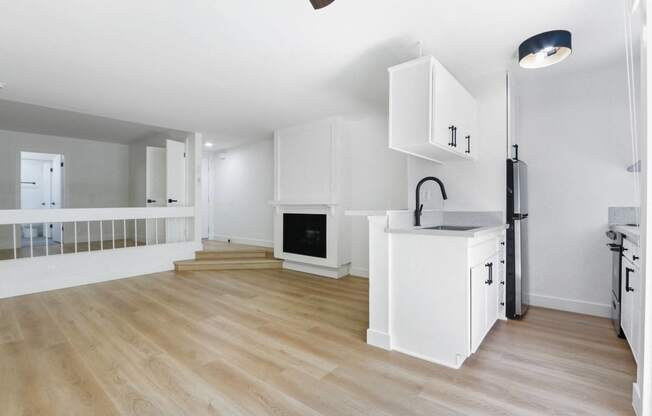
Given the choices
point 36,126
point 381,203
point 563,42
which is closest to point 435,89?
point 563,42

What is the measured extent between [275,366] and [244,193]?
4.82 metres

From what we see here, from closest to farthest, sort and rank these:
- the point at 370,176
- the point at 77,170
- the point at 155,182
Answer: the point at 370,176 → the point at 155,182 → the point at 77,170

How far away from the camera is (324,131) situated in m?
4.47

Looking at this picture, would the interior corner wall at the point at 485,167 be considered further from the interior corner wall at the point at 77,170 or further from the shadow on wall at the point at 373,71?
the interior corner wall at the point at 77,170

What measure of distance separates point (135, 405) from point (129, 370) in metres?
0.41

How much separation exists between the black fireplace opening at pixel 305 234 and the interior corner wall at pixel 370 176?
48 cm

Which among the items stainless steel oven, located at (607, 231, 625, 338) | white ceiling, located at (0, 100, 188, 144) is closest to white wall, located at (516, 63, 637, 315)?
stainless steel oven, located at (607, 231, 625, 338)

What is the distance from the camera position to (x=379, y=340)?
2.20m

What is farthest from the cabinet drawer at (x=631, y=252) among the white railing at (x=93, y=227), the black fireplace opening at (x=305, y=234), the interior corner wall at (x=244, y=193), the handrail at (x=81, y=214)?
the handrail at (x=81, y=214)

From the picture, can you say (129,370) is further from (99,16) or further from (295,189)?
(295,189)

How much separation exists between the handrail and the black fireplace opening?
1723 millimetres

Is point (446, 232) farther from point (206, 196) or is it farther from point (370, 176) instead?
point (206, 196)

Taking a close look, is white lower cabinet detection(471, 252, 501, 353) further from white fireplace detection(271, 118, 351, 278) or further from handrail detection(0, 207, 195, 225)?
handrail detection(0, 207, 195, 225)

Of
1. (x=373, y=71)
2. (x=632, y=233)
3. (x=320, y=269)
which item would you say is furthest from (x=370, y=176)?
(x=632, y=233)
